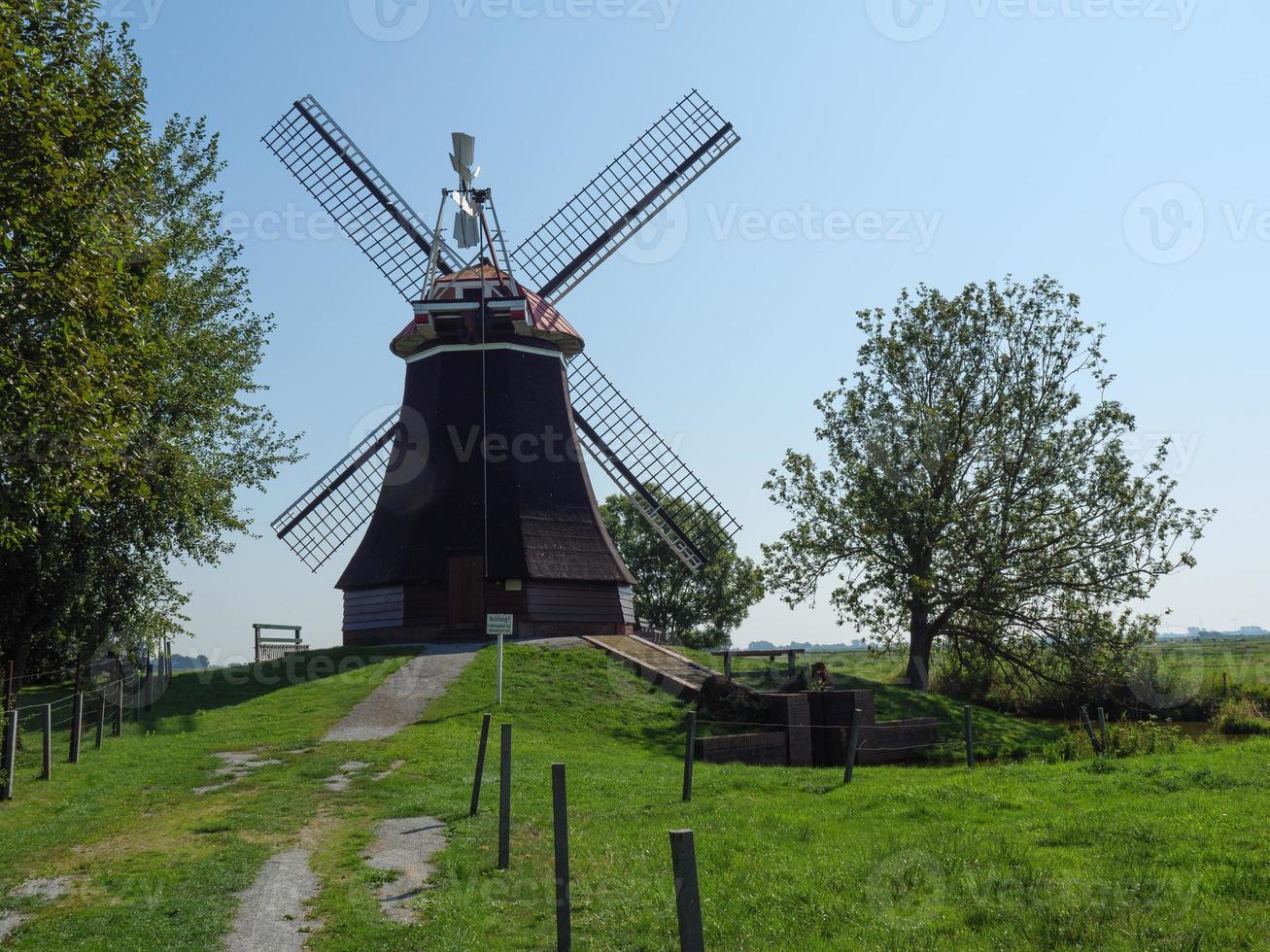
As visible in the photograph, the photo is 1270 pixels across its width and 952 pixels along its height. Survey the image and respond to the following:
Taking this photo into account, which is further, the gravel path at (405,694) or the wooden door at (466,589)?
the wooden door at (466,589)

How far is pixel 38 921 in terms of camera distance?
33.6ft

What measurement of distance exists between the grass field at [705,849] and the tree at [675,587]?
3708cm

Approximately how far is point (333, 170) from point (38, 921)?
101ft

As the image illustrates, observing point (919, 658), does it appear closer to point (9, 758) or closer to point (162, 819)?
point (162, 819)

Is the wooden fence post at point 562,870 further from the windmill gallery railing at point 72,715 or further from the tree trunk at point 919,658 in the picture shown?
the tree trunk at point 919,658

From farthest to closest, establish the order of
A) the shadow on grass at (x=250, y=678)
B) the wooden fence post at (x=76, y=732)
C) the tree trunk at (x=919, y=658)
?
1. the tree trunk at (x=919, y=658)
2. the shadow on grass at (x=250, y=678)
3. the wooden fence post at (x=76, y=732)

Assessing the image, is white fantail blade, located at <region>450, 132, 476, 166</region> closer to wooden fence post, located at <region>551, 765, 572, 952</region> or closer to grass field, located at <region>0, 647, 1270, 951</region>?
grass field, located at <region>0, 647, 1270, 951</region>

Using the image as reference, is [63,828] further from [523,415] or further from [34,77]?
[523,415]

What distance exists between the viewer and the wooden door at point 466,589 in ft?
105

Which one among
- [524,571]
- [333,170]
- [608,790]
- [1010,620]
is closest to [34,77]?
[608,790]

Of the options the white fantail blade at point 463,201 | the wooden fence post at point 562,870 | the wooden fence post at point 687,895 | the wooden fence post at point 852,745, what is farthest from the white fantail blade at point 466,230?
the wooden fence post at point 687,895

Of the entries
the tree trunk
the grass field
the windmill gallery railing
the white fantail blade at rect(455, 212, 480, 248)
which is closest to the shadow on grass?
the windmill gallery railing

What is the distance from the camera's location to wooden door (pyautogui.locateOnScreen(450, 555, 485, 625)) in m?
31.9

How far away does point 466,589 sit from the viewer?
32031 millimetres
